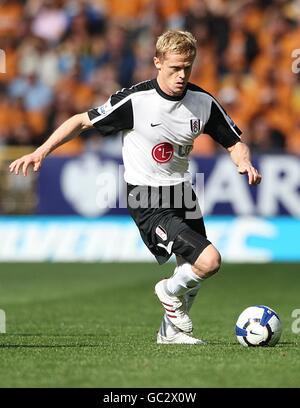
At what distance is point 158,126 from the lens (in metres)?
8.24

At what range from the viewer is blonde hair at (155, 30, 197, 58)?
7.86 meters

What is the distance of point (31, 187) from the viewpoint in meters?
17.5

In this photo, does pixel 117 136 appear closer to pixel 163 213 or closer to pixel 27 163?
pixel 163 213

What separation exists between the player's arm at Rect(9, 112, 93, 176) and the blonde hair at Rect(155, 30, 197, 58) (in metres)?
0.81

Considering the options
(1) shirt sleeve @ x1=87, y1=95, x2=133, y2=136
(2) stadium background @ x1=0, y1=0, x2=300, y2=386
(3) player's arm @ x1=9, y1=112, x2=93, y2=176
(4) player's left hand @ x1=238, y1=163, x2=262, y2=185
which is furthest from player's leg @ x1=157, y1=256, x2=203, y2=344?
(2) stadium background @ x1=0, y1=0, x2=300, y2=386

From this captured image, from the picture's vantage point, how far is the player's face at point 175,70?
789cm

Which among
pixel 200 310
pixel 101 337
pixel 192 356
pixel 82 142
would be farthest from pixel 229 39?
pixel 192 356

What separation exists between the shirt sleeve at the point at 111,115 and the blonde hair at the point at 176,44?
50 cm

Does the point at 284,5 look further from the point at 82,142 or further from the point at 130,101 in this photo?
the point at 130,101

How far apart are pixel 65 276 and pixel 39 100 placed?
561 cm
